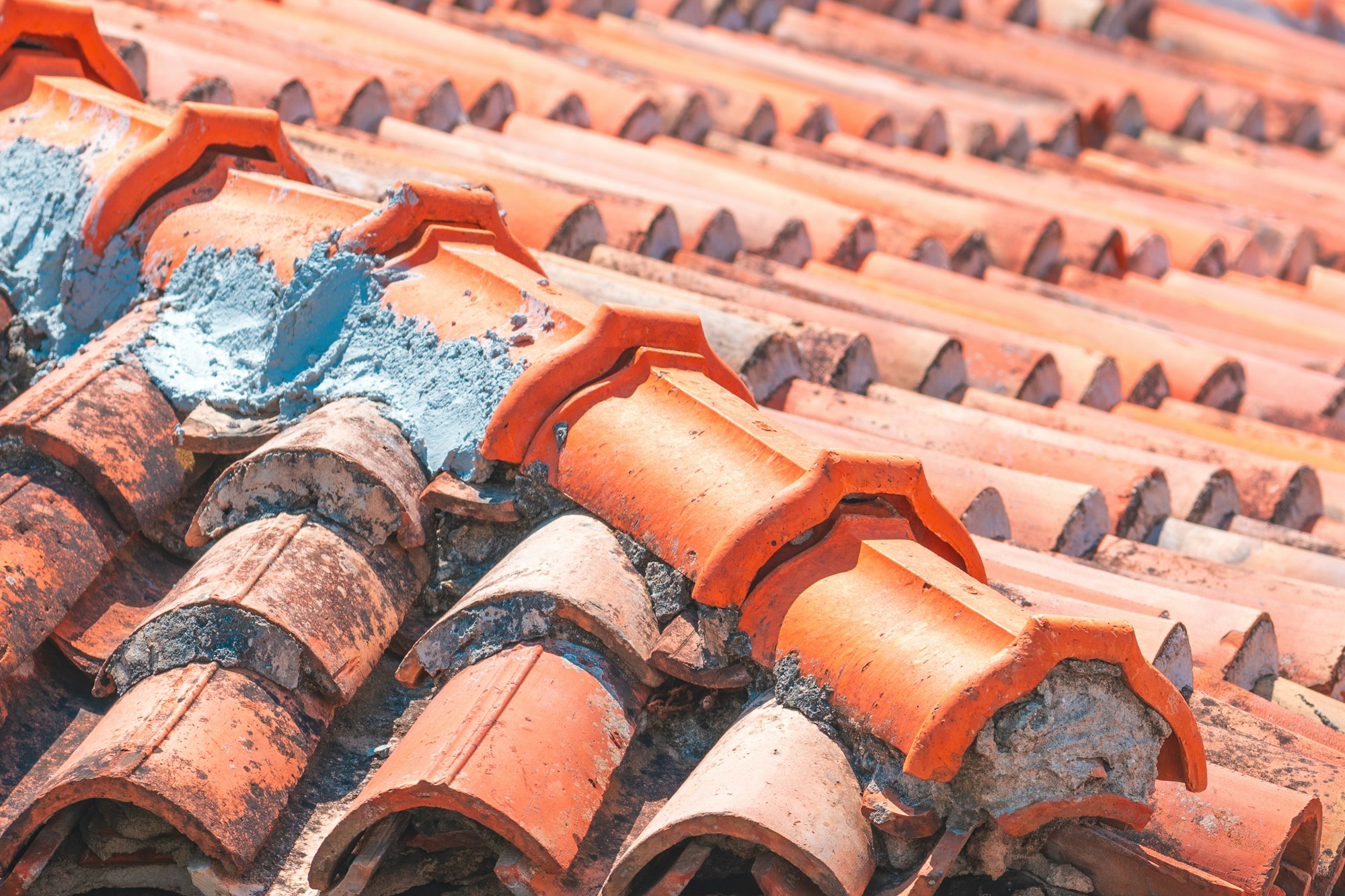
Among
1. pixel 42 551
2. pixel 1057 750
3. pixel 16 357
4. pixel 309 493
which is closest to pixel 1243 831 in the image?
pixel 1057 750

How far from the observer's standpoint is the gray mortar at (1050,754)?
222 cm

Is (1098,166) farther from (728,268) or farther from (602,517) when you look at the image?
(602,517)

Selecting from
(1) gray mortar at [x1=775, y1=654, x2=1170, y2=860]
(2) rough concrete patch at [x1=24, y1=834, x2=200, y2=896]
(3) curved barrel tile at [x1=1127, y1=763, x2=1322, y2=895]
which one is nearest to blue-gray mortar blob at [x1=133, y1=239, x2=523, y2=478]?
→ (2) rough concrete patch at [x1=24, y1=834, x2=200, y2=896]

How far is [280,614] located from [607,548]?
58cm

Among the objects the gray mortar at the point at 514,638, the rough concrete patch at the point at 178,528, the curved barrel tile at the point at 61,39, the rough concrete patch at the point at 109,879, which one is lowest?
the rough concrete patch at the point at 109,879

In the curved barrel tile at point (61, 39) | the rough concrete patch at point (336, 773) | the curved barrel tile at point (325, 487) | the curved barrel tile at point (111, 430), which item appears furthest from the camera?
the curved barrel tile at point (61, 39)

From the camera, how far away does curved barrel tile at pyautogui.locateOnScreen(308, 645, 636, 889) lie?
86.7 inches

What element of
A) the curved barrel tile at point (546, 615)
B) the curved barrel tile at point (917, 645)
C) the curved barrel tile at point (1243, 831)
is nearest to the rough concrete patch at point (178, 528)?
the curved barrel tile at point (546, 615)

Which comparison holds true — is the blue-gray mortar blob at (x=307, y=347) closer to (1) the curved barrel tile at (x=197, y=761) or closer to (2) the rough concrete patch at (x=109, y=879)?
(1) the curved barrel tile at (x=197, y=761)

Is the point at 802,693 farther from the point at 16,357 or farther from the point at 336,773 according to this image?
the point at 16,357

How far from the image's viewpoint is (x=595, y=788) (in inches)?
92.6

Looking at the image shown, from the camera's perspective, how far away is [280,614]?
2539 mm

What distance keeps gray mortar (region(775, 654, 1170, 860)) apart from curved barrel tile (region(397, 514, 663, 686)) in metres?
0.45

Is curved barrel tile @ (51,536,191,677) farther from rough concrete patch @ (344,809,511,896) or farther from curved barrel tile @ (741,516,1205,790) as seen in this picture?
curved barrel tile @ (741,516,1205,790)
